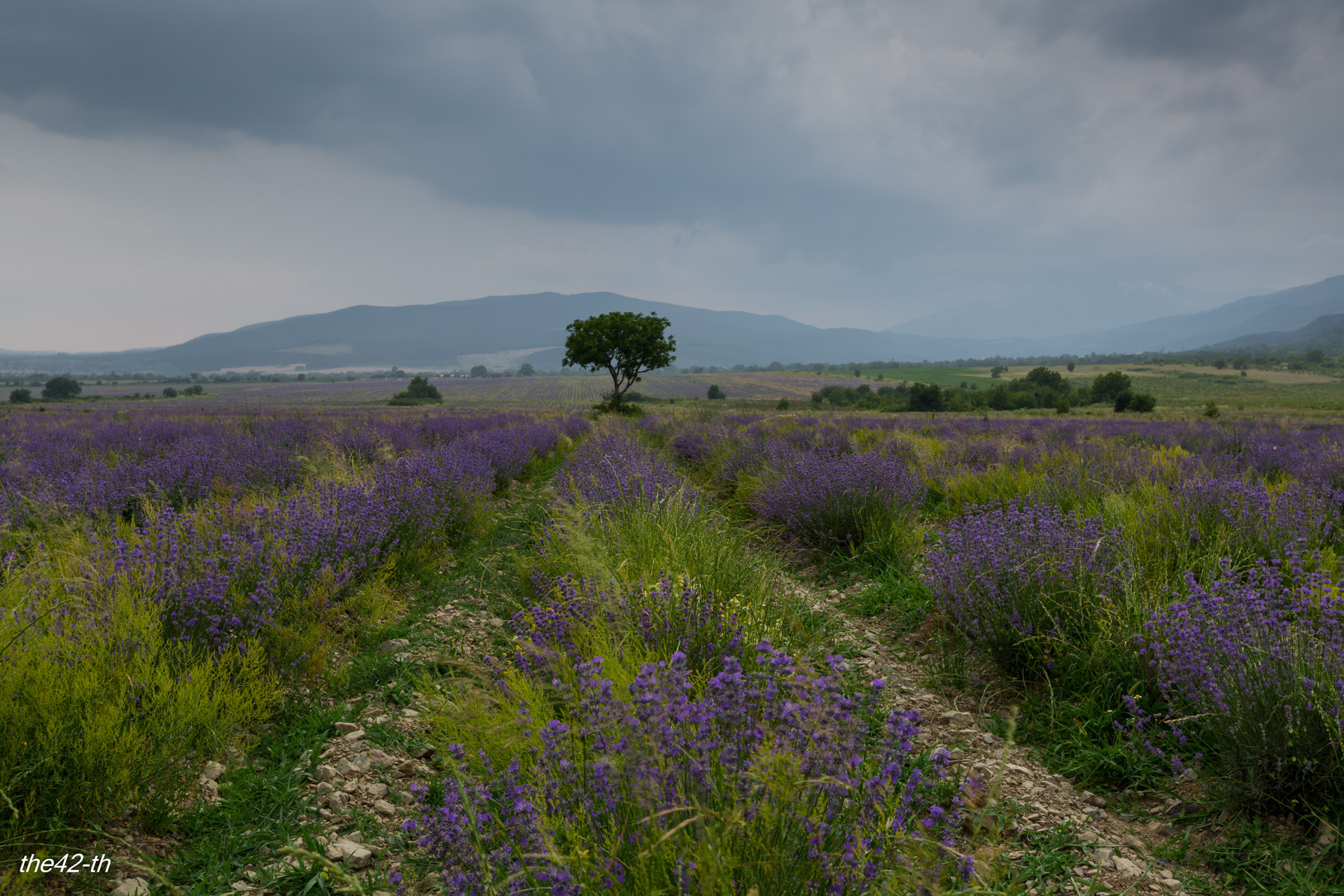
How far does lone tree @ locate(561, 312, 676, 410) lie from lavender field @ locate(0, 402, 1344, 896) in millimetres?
27478

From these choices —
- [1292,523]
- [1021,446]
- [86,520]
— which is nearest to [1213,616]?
[1292,523]

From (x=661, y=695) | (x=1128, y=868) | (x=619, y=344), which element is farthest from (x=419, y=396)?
(x=1128, y=868)

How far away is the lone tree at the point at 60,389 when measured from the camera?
211 ft

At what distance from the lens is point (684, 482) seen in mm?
6613

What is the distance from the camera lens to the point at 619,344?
33406mm

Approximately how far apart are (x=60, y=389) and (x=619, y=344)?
237 ft

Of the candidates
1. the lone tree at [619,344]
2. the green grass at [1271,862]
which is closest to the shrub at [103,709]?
the green grass at [1271,862]

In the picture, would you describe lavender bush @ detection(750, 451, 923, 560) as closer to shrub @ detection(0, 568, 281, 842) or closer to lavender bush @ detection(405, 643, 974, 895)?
lavender bush @ detection(405, 643, 974, 895)

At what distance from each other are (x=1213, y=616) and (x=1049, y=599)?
88cm

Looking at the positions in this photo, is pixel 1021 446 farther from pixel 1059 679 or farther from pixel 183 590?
pixel 183 590

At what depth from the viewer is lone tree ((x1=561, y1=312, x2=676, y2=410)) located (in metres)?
32.8

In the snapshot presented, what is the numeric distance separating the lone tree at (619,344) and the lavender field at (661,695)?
90.1 ft

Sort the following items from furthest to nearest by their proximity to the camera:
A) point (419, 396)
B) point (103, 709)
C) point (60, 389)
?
1. point (419, 396)
2. point (60, 389)
3. point (103, 709)

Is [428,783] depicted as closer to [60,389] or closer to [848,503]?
[848,503]
